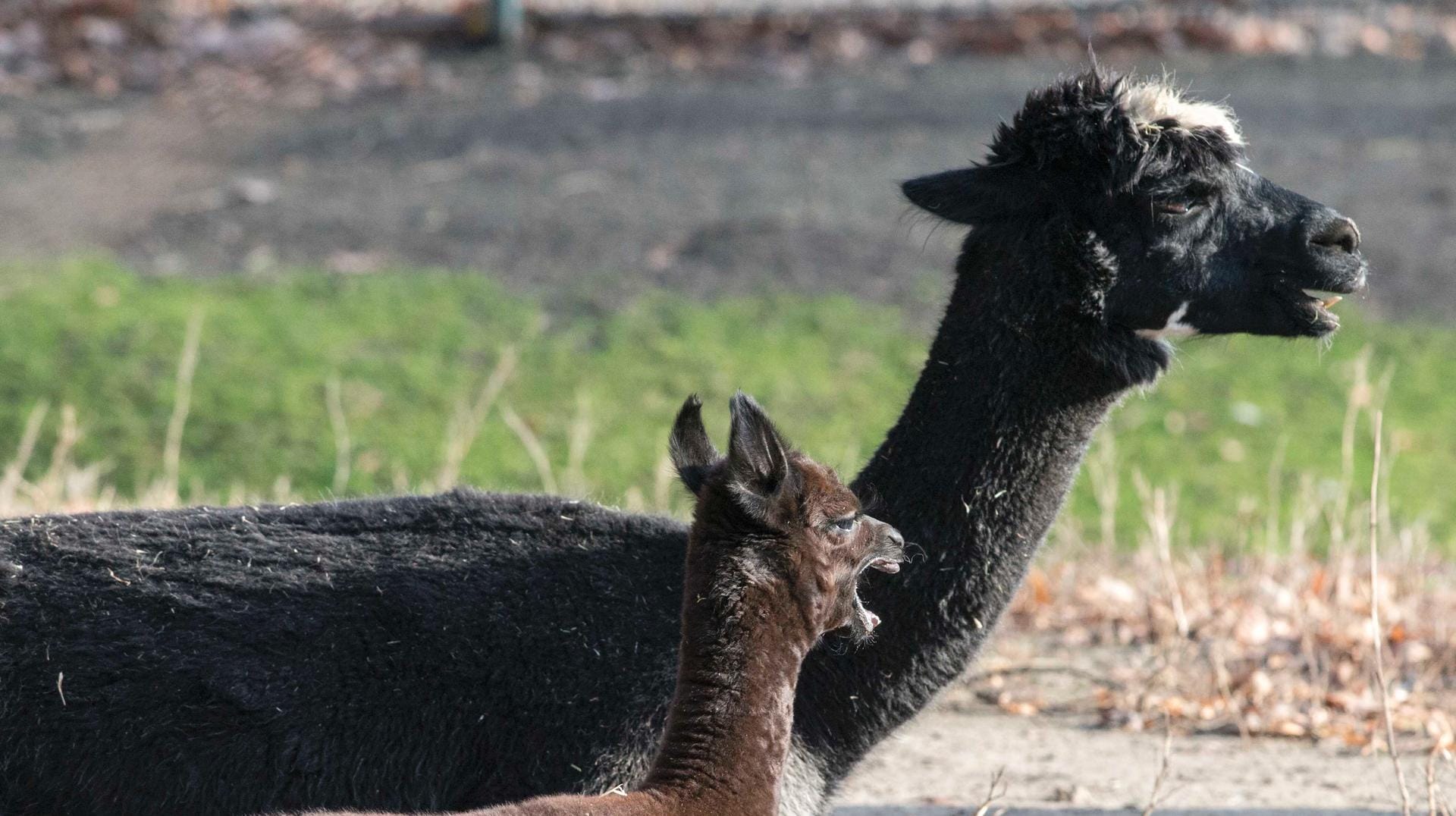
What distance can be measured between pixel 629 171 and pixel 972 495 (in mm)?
9812

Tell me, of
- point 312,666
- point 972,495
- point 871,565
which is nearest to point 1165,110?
point 972,495

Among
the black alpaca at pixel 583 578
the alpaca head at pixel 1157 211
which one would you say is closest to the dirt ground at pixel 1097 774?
the black alpaca at pixel 583 578

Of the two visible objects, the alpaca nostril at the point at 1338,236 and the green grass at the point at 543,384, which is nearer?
the alpaca nostril at the point at 1338,236

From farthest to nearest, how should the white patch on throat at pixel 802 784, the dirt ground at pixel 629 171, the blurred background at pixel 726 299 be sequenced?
1. the dirt ground at pixel 629 171
2. the blurred background at pixel 726 299
3. the white patch on throat at pixel 802 784

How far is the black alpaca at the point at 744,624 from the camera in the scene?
3686 mm

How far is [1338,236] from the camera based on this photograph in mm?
5102

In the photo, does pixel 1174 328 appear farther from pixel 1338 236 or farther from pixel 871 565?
pixel 871 565

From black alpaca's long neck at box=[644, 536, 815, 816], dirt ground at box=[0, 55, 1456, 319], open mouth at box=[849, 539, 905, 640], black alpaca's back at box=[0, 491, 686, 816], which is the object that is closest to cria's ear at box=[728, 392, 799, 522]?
black alpaca's long neck at box=[644, 536, 815, 816]

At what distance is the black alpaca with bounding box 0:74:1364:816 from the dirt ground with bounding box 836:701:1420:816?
849 millimetres

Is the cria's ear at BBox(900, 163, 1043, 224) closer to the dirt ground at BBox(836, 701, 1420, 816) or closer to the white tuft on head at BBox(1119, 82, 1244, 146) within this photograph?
the white tuft on head at BBox(1119, 82, 1244, 146)

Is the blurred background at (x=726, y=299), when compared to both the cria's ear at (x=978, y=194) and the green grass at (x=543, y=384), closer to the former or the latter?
the green grass at (x=543, y=384)

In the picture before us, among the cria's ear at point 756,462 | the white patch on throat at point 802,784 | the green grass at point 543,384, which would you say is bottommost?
the green grass at point 543,384

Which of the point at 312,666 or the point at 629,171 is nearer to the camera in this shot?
the point at 312,666

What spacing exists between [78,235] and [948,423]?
9730mm
